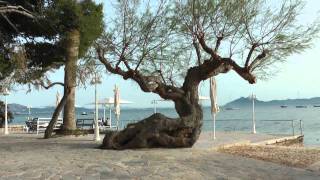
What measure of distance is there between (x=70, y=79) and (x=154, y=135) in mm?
8548

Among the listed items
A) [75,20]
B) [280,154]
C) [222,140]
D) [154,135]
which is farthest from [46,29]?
[280,154]

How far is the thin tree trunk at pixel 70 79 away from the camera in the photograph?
21359 millimetres

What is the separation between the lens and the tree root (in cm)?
1505

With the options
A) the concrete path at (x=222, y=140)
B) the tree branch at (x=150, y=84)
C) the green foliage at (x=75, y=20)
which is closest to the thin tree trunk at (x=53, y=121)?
the green foliage at (x=75, y=20)

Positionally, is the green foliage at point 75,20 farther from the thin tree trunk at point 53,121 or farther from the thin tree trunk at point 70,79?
the thin tree trunk at point 53,121

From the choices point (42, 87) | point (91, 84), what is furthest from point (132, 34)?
point (42, 87)

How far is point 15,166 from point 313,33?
867 centimetres

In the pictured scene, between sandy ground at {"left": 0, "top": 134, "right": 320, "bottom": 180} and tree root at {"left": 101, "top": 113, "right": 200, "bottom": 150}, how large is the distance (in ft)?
2.09

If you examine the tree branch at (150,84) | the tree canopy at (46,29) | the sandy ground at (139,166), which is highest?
the tree canopy at (46,29)

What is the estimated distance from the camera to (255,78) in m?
15.4

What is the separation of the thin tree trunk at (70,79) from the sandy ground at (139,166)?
24.8 ft

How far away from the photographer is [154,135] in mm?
15023

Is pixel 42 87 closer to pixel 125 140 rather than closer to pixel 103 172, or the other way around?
pixel 125 140

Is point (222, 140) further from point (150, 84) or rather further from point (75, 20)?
point (75, 20)
